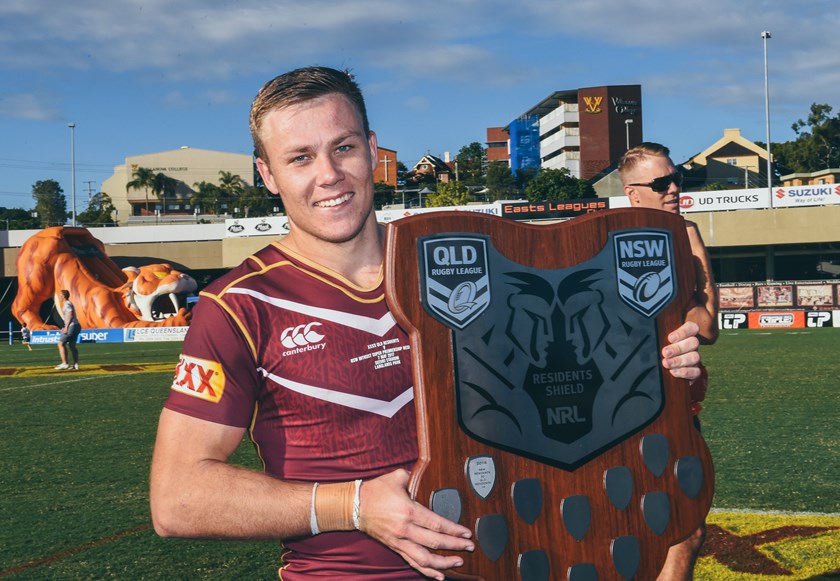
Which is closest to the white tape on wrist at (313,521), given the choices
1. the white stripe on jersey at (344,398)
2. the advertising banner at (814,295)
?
the white stripe on jersey at (344,398)

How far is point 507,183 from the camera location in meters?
86.9

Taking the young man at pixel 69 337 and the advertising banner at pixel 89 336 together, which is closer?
the young man at pixel 69 337

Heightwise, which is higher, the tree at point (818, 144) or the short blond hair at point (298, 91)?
the tree at point (818, 144)

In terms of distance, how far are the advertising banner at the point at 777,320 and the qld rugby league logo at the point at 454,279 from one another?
1287 inches

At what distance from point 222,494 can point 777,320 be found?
109 feet

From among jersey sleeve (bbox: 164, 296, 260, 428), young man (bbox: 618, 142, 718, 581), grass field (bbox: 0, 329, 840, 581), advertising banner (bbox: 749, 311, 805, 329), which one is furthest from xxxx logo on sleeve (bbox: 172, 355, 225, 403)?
advertising banner (bbox: 749, 311, 805, 329)

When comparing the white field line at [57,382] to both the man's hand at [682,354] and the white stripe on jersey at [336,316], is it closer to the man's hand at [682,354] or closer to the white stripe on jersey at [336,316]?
the white stripe on jersey at [336,316]

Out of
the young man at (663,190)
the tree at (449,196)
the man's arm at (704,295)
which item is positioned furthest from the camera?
the tree at (449,196)

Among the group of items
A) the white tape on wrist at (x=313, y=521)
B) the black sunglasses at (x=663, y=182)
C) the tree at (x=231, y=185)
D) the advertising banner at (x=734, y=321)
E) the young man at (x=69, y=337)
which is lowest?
the advertising banner at (x=734, y=321)

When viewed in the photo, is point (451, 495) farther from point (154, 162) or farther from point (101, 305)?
point (154, 162)

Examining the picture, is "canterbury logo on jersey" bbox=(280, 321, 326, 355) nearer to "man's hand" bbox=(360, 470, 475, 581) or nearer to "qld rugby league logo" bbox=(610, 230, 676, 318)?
"man's hand" bbox=(360, 470, 475, 581)

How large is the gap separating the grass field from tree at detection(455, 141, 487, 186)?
8610 cm

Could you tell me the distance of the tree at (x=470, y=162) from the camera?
105 m

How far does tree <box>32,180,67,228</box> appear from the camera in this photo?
120 metres
